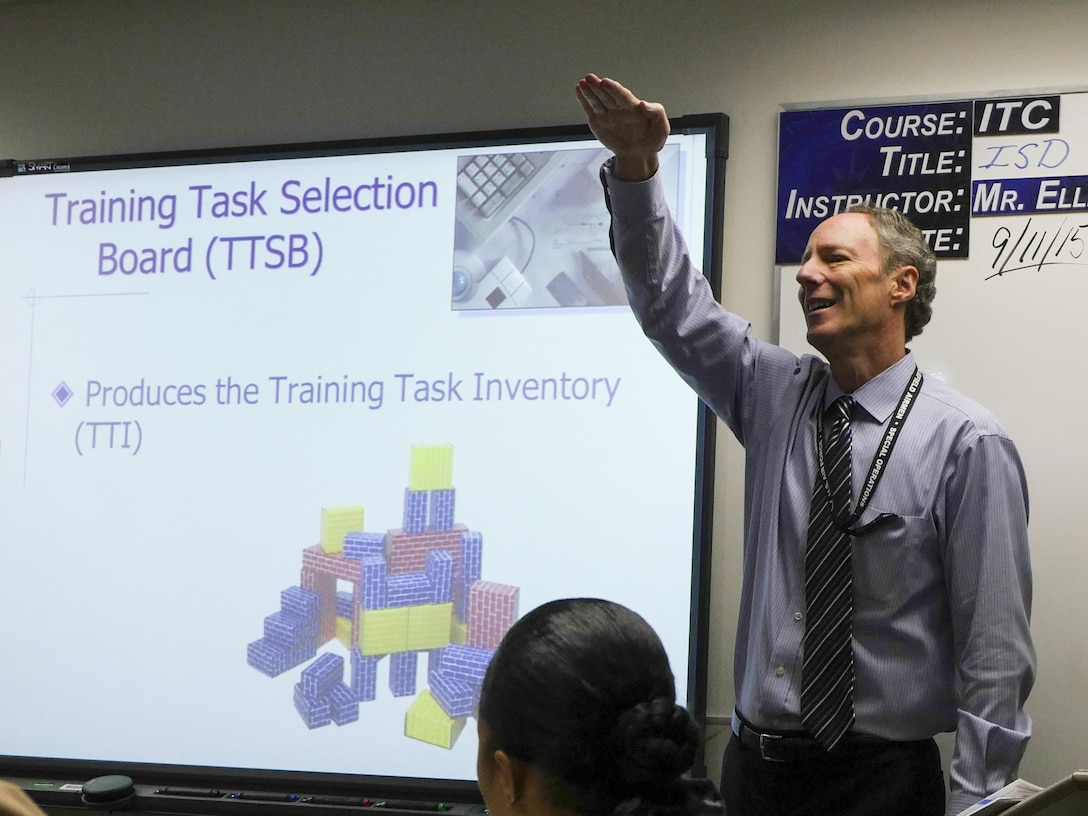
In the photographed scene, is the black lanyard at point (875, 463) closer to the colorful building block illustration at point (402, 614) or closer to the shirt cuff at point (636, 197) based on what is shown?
the shirt cuff at point (636, 197)

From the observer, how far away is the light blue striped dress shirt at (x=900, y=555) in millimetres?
1856

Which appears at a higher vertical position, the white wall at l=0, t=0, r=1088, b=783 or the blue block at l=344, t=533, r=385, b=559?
the white wall at l=0, t=0, r=1088, b=783

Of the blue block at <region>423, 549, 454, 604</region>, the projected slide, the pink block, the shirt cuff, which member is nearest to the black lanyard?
the shirt cuff

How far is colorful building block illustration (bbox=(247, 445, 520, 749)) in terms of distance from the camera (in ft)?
9.52

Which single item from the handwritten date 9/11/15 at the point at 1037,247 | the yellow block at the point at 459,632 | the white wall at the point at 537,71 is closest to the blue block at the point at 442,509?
the yellow block at the point at 459,632

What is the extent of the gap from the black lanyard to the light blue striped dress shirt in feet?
0.04

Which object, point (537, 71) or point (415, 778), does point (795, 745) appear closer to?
point (415, 778)

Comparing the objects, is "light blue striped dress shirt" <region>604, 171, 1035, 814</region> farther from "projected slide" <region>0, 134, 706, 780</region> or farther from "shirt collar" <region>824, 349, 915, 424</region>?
"projected slide" <region>0, 134, 706, 780</region>

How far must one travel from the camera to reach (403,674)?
115 inches

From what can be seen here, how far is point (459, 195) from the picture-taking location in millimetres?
3045

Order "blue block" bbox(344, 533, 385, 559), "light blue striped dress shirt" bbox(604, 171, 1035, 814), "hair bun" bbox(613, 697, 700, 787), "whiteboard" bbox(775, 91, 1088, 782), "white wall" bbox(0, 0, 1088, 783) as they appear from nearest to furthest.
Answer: "hair bun" bbox(613, 697, 700, 787) < "light blue striped dress shirt" bbox(604, 171, 1035, 814) < "whiteboard" bbox(775, 91, 1088, 782) < "white wall" bbox(0, 0, 1088, 783) < "blue block" bbox(344, 533, 385, 559)

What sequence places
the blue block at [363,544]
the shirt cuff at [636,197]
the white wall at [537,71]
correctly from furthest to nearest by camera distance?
the blue block at [363,544] < the white wall at [537,71] < the shirt cuff at [636,197]

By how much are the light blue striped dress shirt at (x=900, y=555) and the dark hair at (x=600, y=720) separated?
850mm

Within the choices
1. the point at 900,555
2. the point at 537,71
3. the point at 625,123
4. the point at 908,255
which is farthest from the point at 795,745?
the point at 537,71
